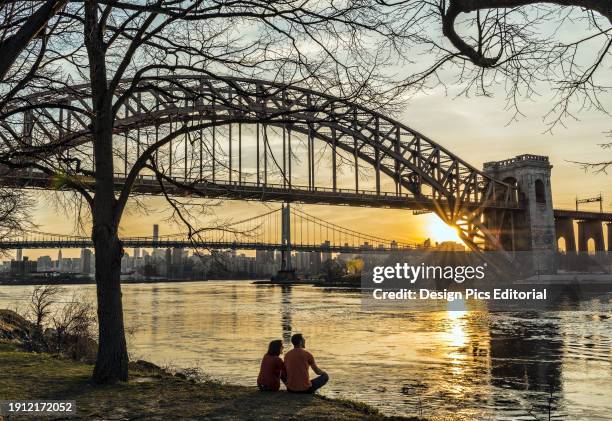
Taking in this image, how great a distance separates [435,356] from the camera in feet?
54.7

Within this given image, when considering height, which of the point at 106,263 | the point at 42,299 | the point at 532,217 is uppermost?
the point at 532,217

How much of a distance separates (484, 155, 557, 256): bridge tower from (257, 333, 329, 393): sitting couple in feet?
231

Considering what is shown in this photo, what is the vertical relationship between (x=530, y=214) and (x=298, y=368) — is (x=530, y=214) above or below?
above

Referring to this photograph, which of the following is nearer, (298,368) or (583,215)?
(298,368)

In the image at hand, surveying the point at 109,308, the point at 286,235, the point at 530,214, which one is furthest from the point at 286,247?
the point at 109,308

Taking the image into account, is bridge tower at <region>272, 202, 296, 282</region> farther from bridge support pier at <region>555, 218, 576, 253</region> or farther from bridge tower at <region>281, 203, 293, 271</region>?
bridge support pier at <region>555, 218, 576, 253</region>

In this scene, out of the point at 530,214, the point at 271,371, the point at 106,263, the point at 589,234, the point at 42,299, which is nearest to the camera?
the point at 271,371

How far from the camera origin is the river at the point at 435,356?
411 inches

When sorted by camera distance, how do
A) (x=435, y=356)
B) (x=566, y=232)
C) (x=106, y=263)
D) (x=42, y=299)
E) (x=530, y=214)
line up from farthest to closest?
(x=566, y=232) → (x=530, y=214) → (x=42, y=299) → (x=435, y=356) → (x=106, y=263)

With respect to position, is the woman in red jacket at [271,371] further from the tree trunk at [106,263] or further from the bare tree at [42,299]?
the bare tree at [42,299]

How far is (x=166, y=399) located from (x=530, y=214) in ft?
238

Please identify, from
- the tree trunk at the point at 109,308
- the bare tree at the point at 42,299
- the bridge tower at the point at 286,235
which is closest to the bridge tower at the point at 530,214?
the bridge tower at the point at 286,235

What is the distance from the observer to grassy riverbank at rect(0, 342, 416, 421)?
7.33m

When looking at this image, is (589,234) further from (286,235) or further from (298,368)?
(298,368)
